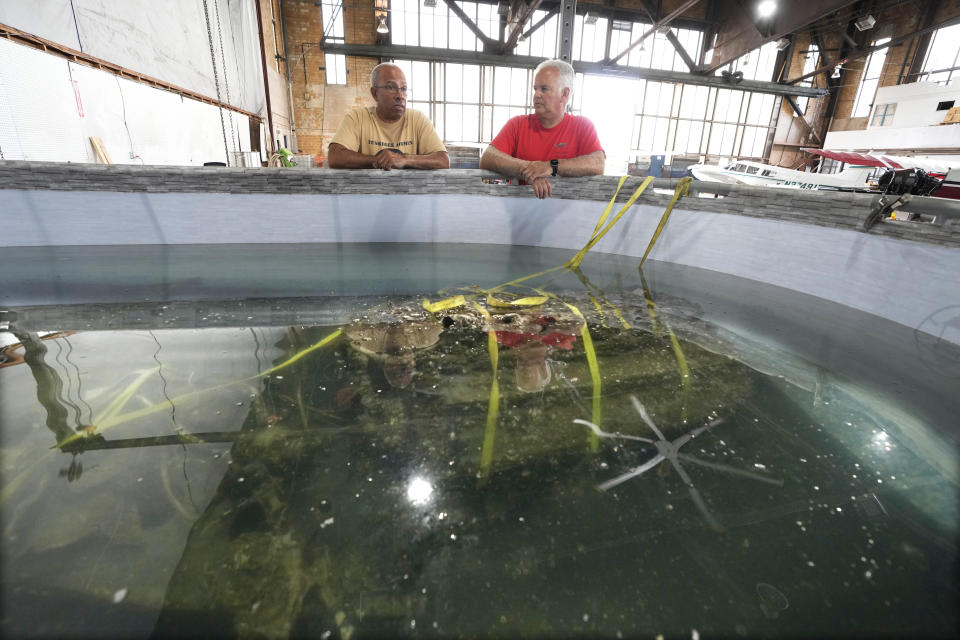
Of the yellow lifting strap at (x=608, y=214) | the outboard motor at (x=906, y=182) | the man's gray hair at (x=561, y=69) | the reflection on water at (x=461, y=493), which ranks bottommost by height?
the reflection on water at (x=461, y=493)

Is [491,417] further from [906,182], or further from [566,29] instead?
[566,29]

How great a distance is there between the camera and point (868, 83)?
15086mm

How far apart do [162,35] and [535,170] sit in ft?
20.4

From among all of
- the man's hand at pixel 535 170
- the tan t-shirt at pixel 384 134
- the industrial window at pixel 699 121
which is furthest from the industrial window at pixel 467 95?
the man's hand at pixel 535 170

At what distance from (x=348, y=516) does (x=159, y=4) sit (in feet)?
24.8

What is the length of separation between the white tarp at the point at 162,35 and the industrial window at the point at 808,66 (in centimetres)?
1832

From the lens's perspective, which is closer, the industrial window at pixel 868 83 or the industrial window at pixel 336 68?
the industrial window at pixel 336 68

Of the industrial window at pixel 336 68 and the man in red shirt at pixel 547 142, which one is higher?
the industrial window at pixel 336 68

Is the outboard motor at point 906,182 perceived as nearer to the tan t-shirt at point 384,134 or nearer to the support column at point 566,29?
the tan t-shirt at point 384,134

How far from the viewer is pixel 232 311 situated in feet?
5.60

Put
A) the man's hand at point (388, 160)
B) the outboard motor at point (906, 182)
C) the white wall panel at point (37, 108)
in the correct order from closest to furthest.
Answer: the outboard motor at point (906, 182)
the man's hand at point (388, 160)
the white wall panel at point (37, 108)

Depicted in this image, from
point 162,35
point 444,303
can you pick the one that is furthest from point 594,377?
point 162,35

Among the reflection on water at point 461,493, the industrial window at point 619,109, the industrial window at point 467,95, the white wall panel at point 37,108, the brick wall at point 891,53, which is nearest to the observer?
the reflection on water at point 461,493

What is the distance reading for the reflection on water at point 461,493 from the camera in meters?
0.62
